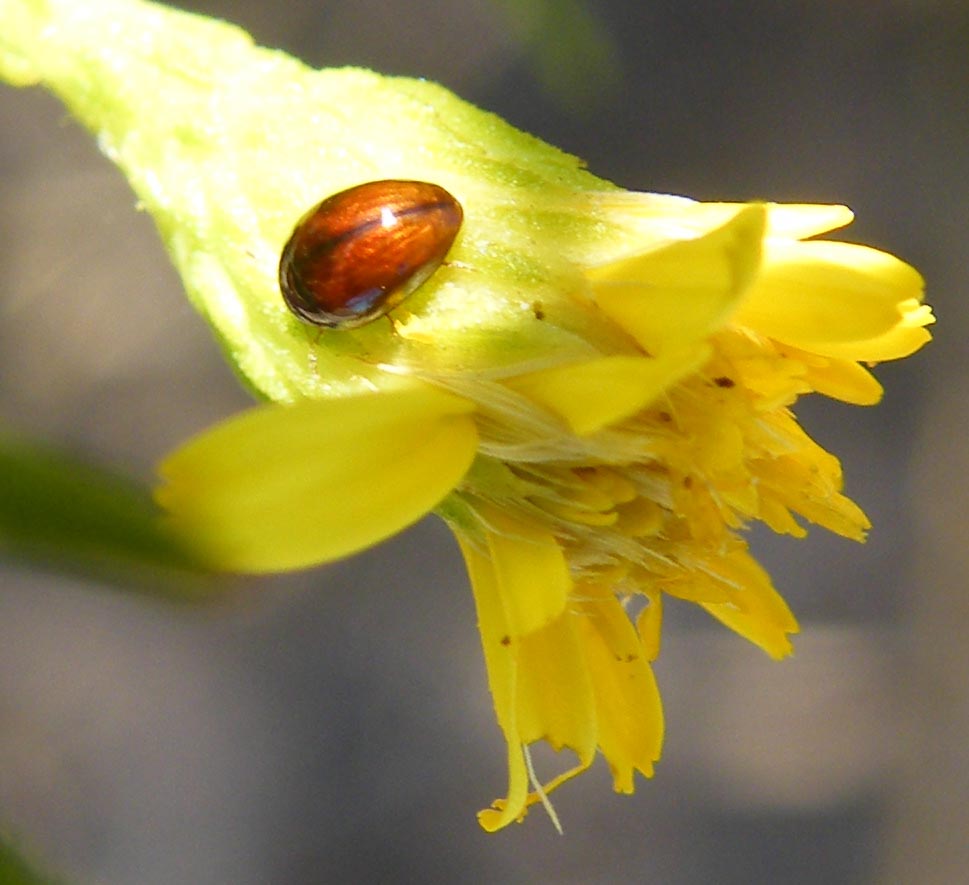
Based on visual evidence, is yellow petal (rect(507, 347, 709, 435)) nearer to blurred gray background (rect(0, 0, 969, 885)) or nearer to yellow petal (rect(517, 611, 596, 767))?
yellow petal (rect(517, 611, 596, 767))

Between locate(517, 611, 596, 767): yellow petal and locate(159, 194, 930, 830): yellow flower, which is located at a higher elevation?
locate(159, 194, 930, 830): yellow flower

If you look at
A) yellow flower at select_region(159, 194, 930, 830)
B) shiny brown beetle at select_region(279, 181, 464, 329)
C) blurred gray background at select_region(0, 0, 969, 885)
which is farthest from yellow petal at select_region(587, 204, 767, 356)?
blurred gray background at select_region(0, 0, 969, 885)

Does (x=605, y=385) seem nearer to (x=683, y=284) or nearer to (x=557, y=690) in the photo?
(x=683, y=284)

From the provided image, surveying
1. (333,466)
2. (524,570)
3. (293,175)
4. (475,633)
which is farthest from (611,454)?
(475,633)

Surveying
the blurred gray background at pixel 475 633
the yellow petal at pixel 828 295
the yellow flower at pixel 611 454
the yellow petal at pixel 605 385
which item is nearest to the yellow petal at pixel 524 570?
the yellow flower at pixel 611 454

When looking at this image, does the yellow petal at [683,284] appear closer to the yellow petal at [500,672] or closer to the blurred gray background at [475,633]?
the yellow petal at [500,672]
